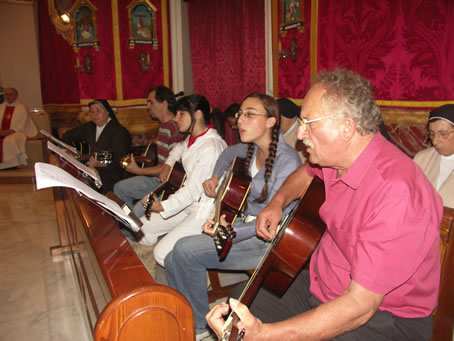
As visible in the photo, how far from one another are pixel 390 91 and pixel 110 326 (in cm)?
304

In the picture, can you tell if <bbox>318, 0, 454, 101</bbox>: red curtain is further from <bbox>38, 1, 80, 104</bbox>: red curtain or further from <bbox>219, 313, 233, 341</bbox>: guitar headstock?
<bbox>38, 1, 80, 104</bbox>: red curtain

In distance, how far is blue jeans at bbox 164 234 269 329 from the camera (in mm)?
2178

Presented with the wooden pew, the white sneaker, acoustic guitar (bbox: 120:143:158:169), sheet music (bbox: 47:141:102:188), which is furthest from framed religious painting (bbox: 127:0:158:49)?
the wooden pew

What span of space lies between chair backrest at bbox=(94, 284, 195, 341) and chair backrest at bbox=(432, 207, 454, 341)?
114 cm

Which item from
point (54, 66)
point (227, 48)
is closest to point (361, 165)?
point (227, 48)

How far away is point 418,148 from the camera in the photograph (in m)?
3.06

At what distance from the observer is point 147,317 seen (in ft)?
3.38

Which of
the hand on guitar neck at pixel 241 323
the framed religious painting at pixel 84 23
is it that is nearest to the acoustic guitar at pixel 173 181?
the hand on guitar neck at pixel 241 323

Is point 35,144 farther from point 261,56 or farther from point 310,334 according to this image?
point 310,334

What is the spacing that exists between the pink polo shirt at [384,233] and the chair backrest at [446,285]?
23 centimetres

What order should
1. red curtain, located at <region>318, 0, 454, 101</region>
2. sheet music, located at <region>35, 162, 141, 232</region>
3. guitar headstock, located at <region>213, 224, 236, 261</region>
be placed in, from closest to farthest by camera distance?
sheet music, located at <region>35, 162, 141, 232</region> → guitar headstock, located at <region>213, 224, 236, 261</region> → red curtain, located at <region>318, 0, 454, 101</region>

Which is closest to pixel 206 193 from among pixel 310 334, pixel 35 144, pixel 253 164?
pixel 253 164

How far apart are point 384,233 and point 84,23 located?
21.0 feet

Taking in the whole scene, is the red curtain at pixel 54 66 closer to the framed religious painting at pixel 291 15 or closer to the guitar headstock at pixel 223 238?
the framed religious painting at pixel 291 15
